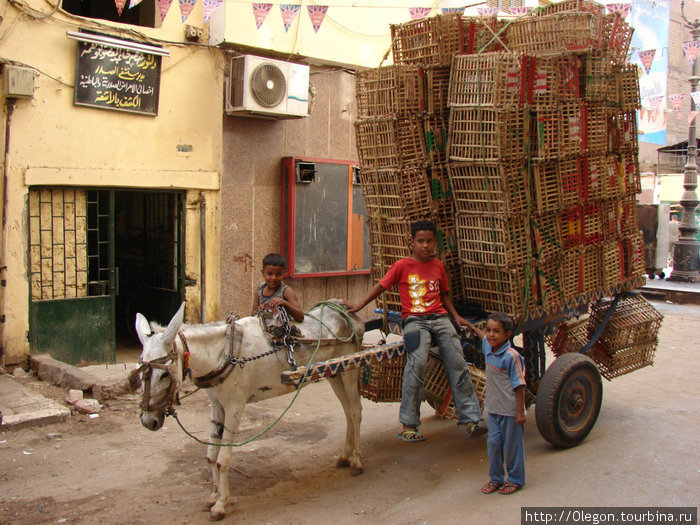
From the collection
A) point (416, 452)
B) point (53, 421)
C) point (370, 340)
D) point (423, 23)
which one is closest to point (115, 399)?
point (53, 421)

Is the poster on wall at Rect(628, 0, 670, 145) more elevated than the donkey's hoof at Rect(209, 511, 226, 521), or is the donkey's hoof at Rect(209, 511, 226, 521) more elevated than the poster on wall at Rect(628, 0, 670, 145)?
the poster on wall at Rect(628, 0, 670, 145)

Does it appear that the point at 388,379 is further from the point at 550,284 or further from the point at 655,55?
the point at 655,55

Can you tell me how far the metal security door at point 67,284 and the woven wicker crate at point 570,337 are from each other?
5.15 meters

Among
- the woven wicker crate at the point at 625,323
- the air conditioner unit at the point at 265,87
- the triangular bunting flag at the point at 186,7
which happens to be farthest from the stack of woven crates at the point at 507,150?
the triangular bunting flag at the point at 186,7

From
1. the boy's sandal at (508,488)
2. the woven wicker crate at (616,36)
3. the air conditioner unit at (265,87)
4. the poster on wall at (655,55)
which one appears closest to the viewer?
the boy's sandal at (508,488)

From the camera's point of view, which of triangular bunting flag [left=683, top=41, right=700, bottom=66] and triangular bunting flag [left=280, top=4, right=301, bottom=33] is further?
triangular bunting flag [left=683, top=41, right=700, bottom=66]

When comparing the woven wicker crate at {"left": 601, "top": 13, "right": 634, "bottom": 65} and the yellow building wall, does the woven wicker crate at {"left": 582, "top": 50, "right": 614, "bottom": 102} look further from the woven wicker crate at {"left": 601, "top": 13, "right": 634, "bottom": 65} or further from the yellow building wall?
the yellow building wall

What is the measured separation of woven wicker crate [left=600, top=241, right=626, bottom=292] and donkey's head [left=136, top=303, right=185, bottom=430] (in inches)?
150

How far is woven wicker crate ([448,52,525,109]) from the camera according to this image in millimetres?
4957

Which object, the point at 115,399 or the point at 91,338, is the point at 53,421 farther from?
the point at 91,338

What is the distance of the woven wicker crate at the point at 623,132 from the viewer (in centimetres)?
609

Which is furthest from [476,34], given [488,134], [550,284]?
[550,284]

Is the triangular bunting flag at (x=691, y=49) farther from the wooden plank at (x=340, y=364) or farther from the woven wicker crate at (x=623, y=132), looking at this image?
the wooden plank at (x=340, y=364)

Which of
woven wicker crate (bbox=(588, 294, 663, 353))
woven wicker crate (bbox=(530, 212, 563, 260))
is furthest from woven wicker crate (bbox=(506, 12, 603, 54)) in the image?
woven wicker crate (bbox=(588, 294, 663, 353))
